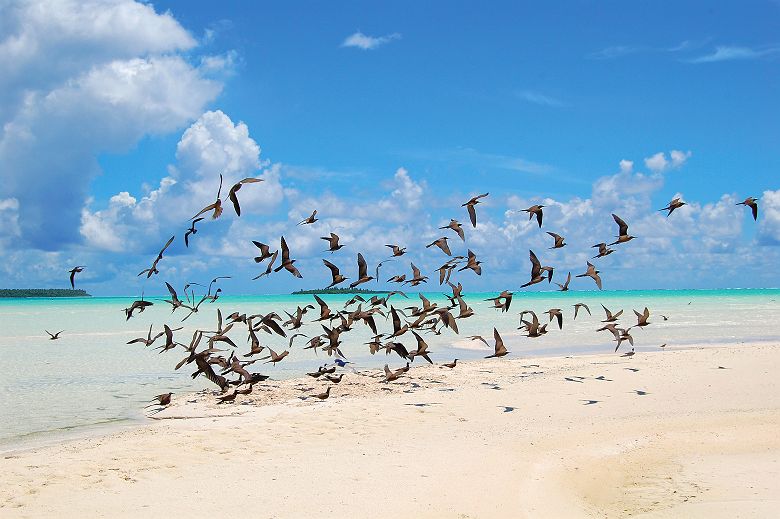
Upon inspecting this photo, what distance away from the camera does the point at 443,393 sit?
15.5 m

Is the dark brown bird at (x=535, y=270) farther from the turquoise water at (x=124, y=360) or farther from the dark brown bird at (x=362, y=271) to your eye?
the turquoise water at (x=124, y=360)

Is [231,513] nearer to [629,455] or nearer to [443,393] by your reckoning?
[629,455]

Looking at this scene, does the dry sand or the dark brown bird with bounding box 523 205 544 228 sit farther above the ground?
the dark brown bird with bounding box 523 205 544 228

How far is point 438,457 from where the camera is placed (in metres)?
10.2

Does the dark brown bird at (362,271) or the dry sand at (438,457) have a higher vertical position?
the dark brown bird at (362,271)

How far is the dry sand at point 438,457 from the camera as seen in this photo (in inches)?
326

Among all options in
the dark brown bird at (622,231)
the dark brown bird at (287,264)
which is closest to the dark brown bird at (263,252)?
the dark brown bird at (287,264)

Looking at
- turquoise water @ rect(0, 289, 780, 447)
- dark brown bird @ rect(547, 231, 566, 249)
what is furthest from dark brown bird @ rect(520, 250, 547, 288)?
turquoise water @ rect(0, 289, 780, 447)

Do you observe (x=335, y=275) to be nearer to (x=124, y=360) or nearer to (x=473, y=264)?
(x=473, y=264)

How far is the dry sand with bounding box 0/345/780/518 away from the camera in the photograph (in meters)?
8.29

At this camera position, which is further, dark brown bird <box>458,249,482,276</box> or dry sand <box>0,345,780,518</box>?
dark brown bird <box>458,249,482,276</box>

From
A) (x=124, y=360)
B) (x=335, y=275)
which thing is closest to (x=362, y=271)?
(x=335, y=275)

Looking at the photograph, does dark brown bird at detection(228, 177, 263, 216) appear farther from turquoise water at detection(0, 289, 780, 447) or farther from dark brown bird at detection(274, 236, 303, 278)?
turquoise water at detection(0, 289, 780, 447)

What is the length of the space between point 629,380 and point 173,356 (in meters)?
19.0
